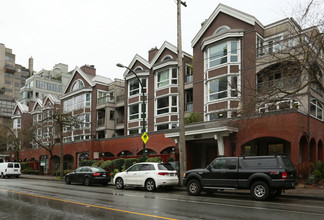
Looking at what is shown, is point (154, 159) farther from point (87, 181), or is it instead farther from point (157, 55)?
point (157, 55)

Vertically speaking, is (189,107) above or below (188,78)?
below

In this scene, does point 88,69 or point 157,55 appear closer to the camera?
point 157,55

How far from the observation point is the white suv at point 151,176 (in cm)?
1681

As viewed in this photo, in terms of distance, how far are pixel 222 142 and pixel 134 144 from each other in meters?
12.4

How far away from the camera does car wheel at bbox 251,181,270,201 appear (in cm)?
1265

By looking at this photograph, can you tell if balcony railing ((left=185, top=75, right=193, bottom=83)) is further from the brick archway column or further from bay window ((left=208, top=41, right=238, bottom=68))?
the brick archway column

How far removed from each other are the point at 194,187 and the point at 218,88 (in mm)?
13608

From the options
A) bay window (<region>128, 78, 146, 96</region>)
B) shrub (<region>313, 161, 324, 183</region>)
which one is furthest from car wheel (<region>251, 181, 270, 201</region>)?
bay window (<region>128, 78, 146, 96</region>)

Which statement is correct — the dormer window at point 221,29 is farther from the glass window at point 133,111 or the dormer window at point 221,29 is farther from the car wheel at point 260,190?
the car wheel at point 260,190

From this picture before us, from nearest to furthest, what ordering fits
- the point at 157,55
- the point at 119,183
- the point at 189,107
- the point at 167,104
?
the point at 119,183
the point at 189,107
the point at 167,104
the point at 157,55

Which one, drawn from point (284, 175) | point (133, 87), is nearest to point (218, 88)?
point (133, 87)

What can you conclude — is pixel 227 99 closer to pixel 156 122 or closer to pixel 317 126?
pixel 317 126

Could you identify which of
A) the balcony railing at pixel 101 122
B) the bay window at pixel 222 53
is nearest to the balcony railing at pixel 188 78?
the bay window at pixel 222 53

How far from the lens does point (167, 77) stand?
33.7 meters
